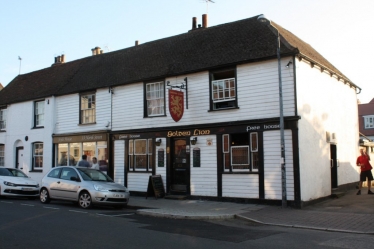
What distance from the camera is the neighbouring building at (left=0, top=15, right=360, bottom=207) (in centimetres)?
1449

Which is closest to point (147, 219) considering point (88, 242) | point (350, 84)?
point (88, 242)

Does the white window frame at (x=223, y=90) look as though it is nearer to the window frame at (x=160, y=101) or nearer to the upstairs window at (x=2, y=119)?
the window frame at (x=160, y=101)

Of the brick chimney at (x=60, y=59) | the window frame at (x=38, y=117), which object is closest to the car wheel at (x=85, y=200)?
the window frame at (x=38, y=117)

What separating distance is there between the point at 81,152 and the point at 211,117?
336 inches

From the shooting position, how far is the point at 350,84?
20.4m

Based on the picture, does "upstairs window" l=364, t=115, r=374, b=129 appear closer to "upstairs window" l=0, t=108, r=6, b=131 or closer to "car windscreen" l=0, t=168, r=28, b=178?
"upstairs window" l=0, t=108, r=6, b=131

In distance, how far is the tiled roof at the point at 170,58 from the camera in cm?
1573

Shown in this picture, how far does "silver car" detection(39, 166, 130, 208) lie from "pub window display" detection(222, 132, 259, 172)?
4217mm

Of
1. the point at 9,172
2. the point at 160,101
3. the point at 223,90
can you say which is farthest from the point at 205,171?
the point at 9,172

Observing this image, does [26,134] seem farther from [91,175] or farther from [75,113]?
[91,175]

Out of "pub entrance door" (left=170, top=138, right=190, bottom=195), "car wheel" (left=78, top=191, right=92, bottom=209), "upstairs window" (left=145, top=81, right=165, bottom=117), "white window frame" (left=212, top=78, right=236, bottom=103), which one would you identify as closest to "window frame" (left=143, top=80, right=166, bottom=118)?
"upstairs window" (left=145, top=81, right=165, bottom=117)

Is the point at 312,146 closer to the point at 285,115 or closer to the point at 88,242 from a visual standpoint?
the point at 285,115

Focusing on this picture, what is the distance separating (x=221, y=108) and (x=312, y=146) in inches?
152

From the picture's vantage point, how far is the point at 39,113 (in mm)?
23562
